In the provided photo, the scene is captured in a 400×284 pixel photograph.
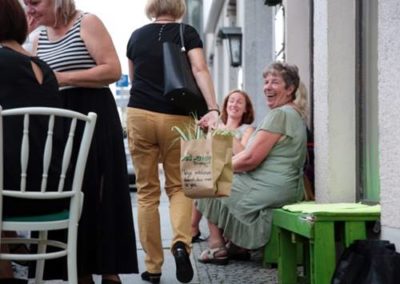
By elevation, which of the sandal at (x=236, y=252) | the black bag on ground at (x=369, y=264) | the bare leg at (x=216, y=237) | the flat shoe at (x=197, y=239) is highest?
the black bag on ground at (x=369, y=264)

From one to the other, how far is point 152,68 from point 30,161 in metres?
1.78

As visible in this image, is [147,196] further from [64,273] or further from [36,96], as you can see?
[36,96]

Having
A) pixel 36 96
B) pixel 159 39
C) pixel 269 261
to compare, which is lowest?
pixel 269 261

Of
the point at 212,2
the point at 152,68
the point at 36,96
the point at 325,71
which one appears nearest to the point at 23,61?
the point at 36,96

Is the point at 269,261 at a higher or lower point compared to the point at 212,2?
lower

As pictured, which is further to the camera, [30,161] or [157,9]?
[157,9]

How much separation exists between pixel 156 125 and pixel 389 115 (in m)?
1.48

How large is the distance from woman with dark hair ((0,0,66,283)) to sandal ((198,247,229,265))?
7.26 feet

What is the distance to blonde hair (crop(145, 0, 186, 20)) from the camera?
4.88m

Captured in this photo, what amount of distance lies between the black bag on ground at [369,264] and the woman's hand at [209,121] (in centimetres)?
132

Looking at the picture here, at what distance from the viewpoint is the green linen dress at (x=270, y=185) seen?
5164mm

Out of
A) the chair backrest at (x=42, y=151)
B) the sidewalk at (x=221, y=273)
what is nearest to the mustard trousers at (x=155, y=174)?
the sidewalk at (x=221, y=273)

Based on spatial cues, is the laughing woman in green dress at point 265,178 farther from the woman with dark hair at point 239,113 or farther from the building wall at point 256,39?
the building wall at point 256,39

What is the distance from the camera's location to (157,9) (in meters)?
4.91
